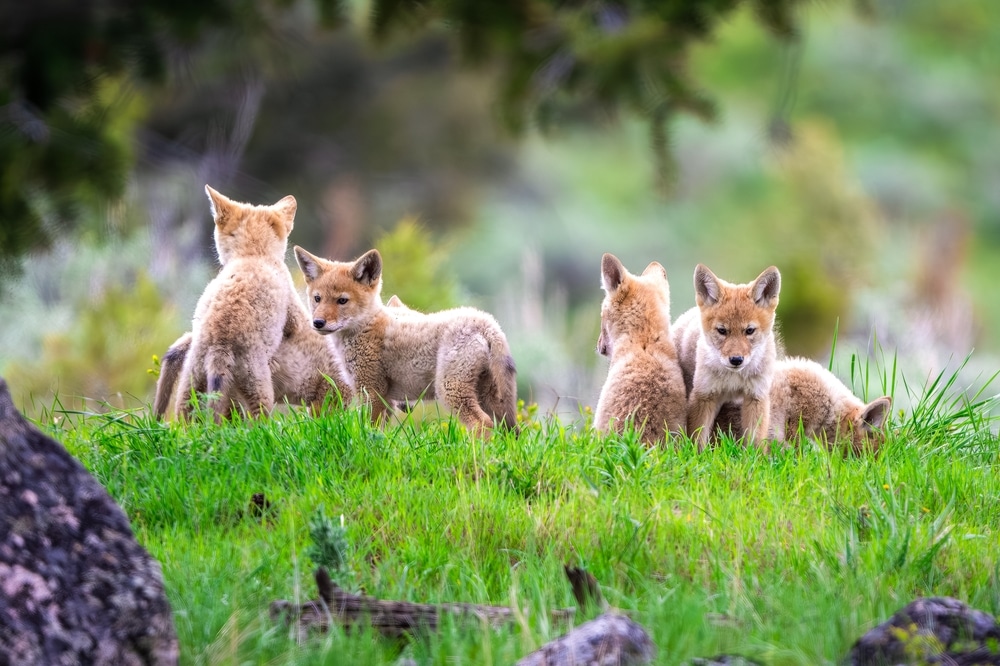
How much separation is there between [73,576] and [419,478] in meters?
1.80

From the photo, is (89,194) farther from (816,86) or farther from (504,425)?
(816,86)

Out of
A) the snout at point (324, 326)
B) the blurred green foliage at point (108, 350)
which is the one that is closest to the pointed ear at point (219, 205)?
the snout at point (324, 326)

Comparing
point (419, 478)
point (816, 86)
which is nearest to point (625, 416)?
point (419, 478)

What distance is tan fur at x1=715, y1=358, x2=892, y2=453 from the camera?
6062 mm

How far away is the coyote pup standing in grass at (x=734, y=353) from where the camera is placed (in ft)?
19.1

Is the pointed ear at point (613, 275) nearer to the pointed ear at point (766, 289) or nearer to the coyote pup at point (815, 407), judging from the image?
the pointed ear at point (766, 289)

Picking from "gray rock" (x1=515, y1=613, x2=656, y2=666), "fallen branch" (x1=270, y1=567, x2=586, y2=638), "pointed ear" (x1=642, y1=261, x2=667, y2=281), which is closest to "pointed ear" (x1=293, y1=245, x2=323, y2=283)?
"pointed ear" (x1=642, y1=261, x2=667, y2=281)

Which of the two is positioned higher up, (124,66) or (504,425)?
(124,66)

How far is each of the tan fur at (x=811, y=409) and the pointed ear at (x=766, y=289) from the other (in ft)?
1.18

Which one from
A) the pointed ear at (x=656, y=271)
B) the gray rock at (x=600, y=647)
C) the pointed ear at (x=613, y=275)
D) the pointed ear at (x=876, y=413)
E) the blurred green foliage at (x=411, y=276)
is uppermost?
the blurred green foliage at (x=411, y=276)

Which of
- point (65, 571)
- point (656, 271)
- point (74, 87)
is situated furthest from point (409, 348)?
point (65, 571)

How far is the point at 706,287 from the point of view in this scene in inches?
239

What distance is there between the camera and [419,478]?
16.8 feet

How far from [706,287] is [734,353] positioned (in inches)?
19.5
